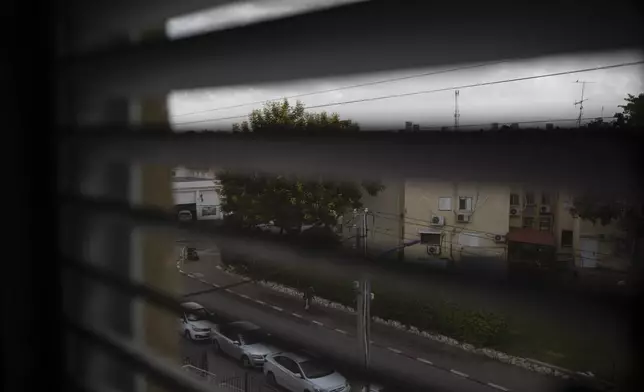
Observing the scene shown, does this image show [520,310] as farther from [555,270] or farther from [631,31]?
[631,31]

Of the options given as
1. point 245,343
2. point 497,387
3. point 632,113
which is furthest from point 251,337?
point 632,113

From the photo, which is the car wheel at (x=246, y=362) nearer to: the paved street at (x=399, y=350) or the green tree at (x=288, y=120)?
the paved street at (x=399, y=350)

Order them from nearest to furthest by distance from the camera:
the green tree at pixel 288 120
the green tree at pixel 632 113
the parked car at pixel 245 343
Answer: the green tree at pixel 632 113
the green tree at pixel 288 120
the parked car at pixel 245 343

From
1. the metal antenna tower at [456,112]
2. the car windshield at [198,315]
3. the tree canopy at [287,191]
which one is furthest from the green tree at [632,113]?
the car windshield at [198,315]

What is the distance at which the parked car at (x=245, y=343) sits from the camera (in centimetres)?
74

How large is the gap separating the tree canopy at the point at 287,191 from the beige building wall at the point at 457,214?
6 centimetres

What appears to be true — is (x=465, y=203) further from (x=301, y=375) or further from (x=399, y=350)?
(x=301, y=375)

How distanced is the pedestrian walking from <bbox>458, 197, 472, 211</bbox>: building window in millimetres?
240

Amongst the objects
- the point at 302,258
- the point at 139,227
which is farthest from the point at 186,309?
the point at 302,258

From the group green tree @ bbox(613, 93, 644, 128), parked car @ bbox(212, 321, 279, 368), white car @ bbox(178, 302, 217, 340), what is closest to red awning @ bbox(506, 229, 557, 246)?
green tree @ bbox(613, 93, 644, 128)

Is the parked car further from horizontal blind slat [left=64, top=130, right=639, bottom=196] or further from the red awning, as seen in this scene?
the red awning

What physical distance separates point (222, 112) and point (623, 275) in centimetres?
53

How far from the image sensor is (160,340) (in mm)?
993

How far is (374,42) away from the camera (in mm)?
554
